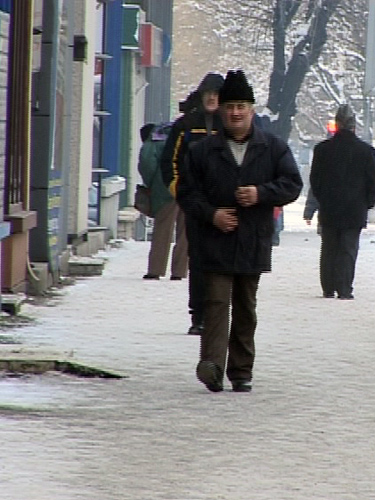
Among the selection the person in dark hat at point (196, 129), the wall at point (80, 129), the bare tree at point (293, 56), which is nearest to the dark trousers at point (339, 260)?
the wall at point (80, 129)

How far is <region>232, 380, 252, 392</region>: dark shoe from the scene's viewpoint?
9555 mm

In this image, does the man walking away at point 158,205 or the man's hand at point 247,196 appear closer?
the man's hand at point 247,196

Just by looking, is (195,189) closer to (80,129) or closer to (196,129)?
(196,129)

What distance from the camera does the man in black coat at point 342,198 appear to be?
16.3 m

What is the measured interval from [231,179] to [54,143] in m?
6.51

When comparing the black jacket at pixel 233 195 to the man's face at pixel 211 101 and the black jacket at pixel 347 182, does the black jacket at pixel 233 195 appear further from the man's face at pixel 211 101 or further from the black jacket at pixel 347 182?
the black jacket at pixel 347 182

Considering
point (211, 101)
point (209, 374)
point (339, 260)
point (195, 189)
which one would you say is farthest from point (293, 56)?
point (209, 374)

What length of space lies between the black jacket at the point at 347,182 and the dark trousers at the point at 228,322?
22.0 ft

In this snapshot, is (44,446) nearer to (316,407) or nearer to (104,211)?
(316,407)

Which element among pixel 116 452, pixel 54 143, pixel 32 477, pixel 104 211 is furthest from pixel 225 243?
pixel 104 211

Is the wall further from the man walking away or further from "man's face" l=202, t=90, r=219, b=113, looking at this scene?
"man's face" l=202, t=90, r=219, b=113

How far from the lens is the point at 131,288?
53.5 feet

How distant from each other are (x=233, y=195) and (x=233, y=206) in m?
0.05

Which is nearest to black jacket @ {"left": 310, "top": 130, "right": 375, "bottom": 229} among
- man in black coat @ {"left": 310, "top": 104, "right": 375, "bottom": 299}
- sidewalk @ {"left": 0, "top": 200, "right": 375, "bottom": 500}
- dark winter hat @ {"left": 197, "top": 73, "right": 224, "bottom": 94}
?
man in black coat @ {"left": 310, "top": 104, "right": 375, "bottom": 299}
